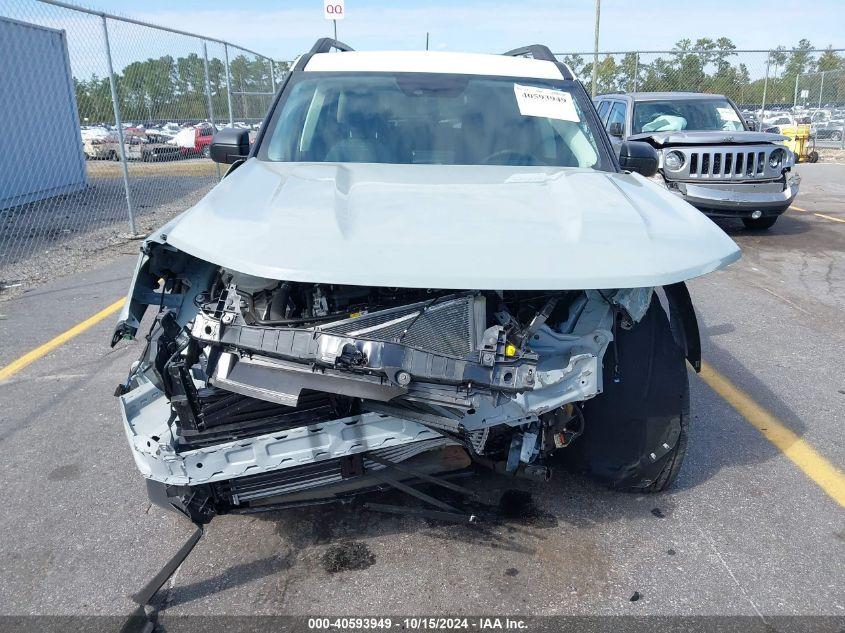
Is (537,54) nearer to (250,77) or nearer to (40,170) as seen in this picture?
(40,170)

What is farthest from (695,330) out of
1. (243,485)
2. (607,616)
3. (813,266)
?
(813,266)

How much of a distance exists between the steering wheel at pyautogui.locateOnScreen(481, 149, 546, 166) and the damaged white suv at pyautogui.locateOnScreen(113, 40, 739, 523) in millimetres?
304

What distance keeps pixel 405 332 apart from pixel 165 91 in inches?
380

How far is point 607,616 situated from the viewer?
2.56m

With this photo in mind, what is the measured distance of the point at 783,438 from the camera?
3.87 metres

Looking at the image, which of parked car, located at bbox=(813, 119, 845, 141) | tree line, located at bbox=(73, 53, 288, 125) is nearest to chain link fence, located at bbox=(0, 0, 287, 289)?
tree line, located at bbox=(73, 53, 288, 125)

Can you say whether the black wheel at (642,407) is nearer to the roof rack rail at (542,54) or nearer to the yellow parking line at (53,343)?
the roof rack rail at (542,54)

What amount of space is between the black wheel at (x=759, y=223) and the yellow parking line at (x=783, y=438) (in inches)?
232

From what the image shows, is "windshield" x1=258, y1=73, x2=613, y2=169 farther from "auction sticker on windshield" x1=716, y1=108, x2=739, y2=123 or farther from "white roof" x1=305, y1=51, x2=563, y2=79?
"auction sticker on windshield" x1=716, y1=108, x2=739, y2=123

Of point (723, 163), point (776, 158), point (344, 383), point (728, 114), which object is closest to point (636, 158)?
point (344, 383)

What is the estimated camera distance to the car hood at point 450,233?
2279 millimetres

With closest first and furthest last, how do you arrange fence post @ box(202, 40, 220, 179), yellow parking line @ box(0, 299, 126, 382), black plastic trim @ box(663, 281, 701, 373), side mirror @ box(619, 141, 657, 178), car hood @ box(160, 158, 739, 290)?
car hood @ box(160, 158, 739, 290) → black plastic trim @ box(663, 281, 701, 373) → side mirror @ box(619, 141, 657, 178) → yellow parking line @ box(0, 299, 126, 382) → fence post @ box(202, 40, 220, 179)

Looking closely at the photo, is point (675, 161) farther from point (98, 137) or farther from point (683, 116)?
point (98, 137)

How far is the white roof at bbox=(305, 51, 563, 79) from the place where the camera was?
4121mm
